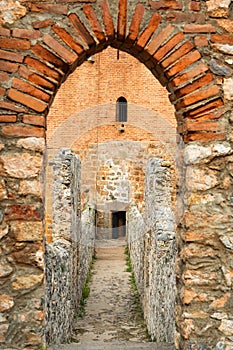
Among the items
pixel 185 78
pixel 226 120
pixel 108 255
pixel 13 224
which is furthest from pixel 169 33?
pixel 108 255

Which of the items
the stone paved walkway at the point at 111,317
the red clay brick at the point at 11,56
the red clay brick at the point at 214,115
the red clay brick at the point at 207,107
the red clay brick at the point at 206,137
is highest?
the red clay brick at the point at 11,56

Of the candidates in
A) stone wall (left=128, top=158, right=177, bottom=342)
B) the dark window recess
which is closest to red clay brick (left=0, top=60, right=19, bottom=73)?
stone wall (left=128, top=158, right=177, bottom=342)

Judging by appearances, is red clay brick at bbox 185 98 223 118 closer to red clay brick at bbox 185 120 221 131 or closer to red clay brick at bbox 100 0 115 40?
red clay brick at bbox 185 120 221 131

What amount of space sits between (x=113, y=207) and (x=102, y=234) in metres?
0.95

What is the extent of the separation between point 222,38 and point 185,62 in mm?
310

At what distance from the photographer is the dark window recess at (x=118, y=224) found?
52.2 feet

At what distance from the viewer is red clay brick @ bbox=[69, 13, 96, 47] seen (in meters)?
3.27

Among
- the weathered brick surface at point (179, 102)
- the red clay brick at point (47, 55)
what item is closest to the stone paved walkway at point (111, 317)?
the weathered brick surface at point (179, 102)

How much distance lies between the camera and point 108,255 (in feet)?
45.2

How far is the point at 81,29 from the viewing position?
3.28 m

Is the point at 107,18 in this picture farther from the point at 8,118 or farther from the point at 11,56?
the point at 8,118

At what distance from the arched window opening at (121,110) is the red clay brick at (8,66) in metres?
13.0

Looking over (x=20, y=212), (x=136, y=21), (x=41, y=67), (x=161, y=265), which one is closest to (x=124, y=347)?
(x=161, y=265)

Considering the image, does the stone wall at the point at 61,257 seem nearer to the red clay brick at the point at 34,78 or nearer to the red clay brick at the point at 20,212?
the red clay brick at the point at 20,212
